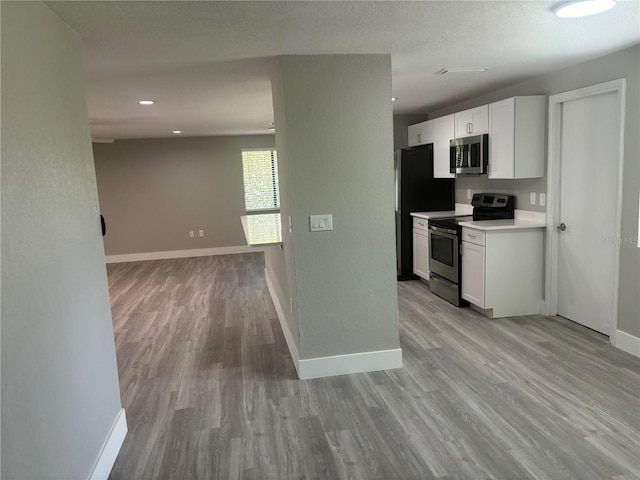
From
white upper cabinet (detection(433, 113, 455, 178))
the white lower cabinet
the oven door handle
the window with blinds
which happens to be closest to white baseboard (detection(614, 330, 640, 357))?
the white lower cabinet

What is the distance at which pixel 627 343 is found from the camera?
11.1 feet

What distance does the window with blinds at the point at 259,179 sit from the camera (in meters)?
8.61

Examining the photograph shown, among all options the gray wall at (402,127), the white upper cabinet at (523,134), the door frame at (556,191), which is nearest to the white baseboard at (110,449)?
the door frame at (556,191)

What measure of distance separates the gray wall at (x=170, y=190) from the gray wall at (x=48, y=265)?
241 inches

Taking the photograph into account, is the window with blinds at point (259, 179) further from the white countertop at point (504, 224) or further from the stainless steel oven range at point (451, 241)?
the white countertop at point (504, 224)

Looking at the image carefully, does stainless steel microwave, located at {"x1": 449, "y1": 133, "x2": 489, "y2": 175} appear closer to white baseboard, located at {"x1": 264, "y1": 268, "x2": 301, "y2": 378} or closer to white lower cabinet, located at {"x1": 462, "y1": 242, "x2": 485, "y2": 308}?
white lower cabinet, located at {"x1": 462, "y1": 242, "x2": 485, "y2": 308}

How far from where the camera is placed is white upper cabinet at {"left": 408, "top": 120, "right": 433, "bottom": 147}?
5.62m

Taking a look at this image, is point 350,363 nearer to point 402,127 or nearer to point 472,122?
point 472,122

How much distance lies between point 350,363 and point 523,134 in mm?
2614

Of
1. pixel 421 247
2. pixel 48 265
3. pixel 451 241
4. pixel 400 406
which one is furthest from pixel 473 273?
pixel 48 265

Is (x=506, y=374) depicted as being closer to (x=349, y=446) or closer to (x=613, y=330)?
(x=613, y=330)

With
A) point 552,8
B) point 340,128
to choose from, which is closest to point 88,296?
point 340,128

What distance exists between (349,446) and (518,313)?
8.55 feet

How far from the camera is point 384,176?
3.15 m
